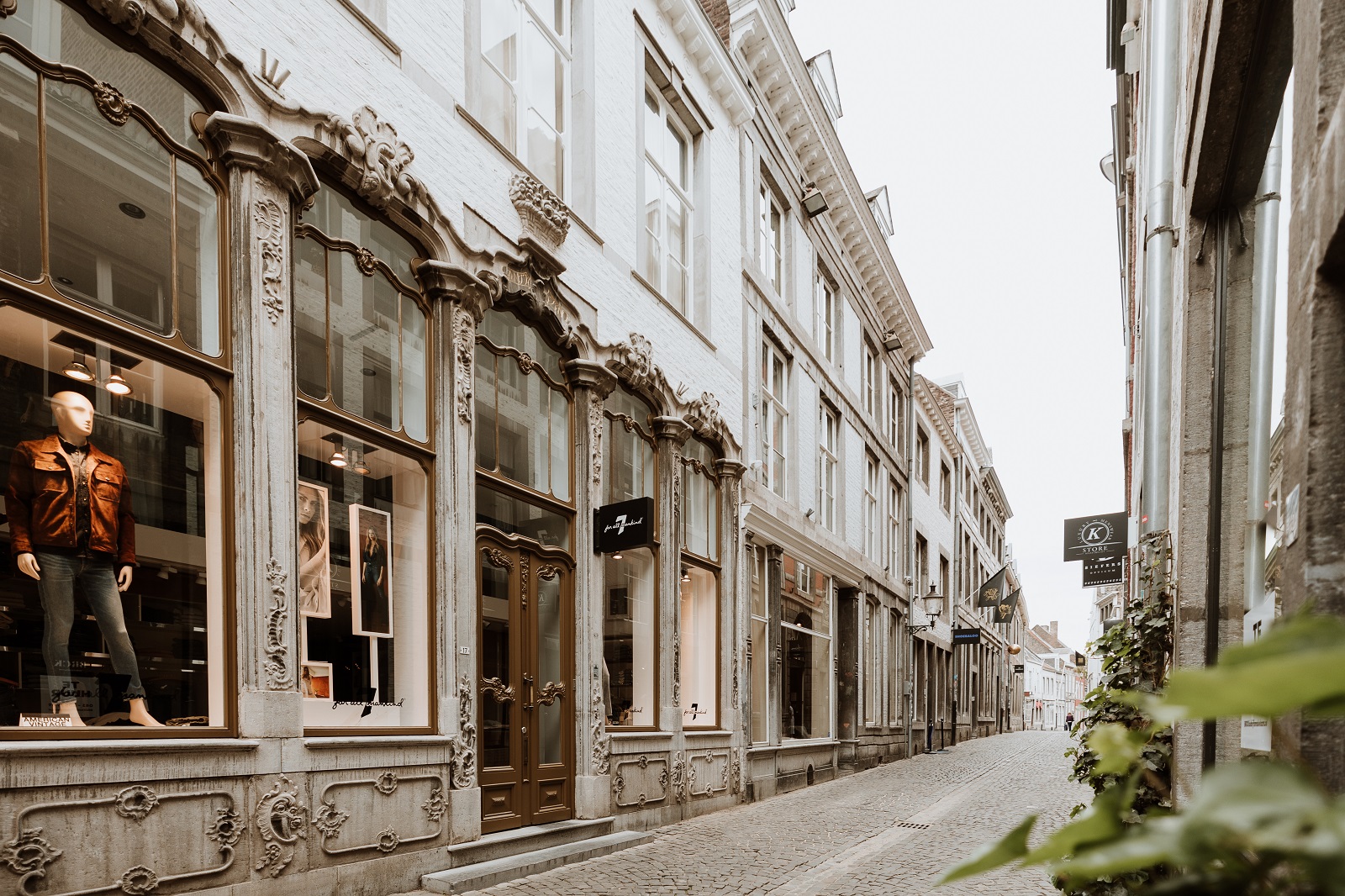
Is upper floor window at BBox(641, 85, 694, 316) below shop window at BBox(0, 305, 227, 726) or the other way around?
the other way around

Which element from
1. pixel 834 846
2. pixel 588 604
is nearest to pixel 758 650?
pixel 834 846

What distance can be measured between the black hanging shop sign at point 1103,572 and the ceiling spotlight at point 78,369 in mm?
15044

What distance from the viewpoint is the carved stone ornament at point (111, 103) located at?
537 cm

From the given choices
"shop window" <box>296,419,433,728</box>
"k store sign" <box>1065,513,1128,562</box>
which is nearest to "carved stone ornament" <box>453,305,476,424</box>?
"shop window" <box>296,419,433,728</box>

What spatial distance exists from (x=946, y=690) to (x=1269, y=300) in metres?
29.3

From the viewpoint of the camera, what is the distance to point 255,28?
6.18m

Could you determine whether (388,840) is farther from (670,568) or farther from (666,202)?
(666,202)

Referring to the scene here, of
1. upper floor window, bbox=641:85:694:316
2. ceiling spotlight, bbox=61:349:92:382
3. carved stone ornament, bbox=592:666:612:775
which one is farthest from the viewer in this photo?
upper floor window, bbox=641:85:694:316

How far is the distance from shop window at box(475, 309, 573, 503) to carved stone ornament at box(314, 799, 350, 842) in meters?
3.02

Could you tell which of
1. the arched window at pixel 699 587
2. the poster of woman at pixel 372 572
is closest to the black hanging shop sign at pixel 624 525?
the arched window at pixel 699 587

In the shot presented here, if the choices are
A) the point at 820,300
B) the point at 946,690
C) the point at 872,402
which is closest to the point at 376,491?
the point at 820,300

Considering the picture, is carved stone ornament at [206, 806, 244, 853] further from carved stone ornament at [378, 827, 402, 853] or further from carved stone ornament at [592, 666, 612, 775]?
carved stone ornament at [592, 666, 612, 775]

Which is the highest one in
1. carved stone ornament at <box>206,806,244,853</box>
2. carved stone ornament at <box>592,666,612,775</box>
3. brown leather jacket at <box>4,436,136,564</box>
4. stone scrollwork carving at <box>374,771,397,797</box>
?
brown leather jacket at <box>4,436,136,564</box>

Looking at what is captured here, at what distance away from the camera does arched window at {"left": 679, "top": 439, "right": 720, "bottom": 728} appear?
11.9 meters
